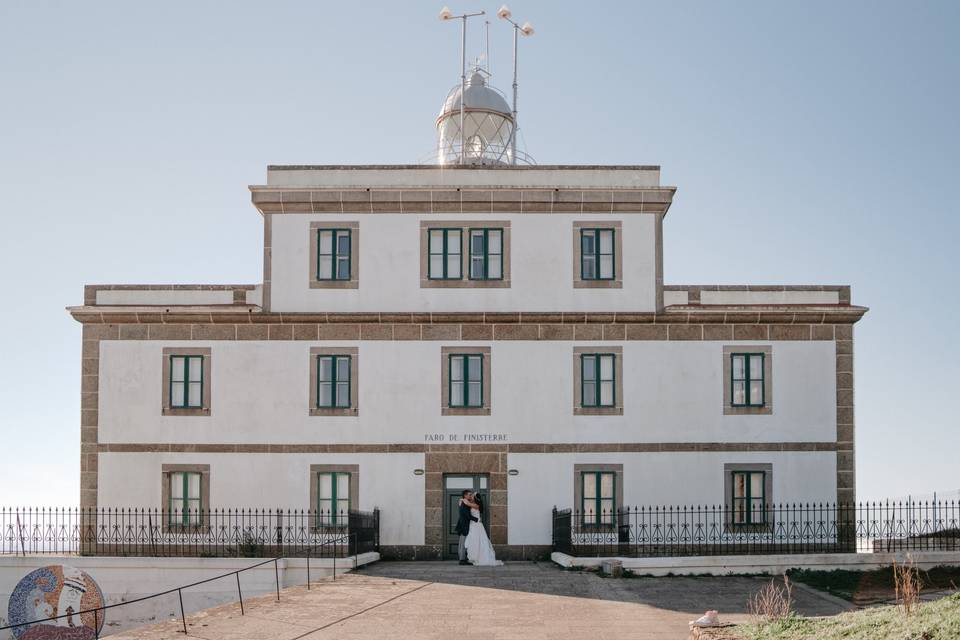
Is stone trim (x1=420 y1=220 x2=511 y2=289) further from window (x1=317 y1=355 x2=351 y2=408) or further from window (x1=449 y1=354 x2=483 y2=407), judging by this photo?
window (x1=317 y1=355 x2=351 y2=408)

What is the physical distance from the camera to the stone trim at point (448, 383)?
25.9 meters

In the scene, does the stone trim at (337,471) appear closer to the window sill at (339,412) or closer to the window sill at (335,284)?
the window sill at (339,412)

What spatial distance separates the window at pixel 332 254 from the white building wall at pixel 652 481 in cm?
655

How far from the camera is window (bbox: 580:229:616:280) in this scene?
26.5 metres

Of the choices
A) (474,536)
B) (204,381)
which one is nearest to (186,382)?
(204,381)

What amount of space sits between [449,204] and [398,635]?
561 inches

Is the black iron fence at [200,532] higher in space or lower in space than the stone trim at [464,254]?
lower

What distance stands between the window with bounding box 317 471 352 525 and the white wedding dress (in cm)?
373

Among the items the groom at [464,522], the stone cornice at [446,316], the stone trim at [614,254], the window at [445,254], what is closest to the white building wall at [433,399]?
the stone cornice at [446,316]

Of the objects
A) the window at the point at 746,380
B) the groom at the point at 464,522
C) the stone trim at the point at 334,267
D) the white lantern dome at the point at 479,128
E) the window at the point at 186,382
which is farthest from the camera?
the white lantern dome at the point at 479,128

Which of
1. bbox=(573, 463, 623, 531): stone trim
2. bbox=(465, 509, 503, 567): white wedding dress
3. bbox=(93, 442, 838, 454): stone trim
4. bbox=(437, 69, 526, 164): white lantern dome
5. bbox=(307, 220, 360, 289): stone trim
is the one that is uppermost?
bbox=(437, 69, 526, 164): white lantern dome

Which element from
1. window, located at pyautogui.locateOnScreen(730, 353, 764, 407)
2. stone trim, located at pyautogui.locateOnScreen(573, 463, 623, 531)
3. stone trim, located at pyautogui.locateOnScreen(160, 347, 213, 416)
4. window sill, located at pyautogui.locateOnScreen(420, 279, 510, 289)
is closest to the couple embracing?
stone trim, located at pyautogui.locateOnScreen(573, 463, 623, 531)

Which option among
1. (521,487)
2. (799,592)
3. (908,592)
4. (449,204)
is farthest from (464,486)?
(908,592)

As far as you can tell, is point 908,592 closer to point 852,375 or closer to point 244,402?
point 852,375
